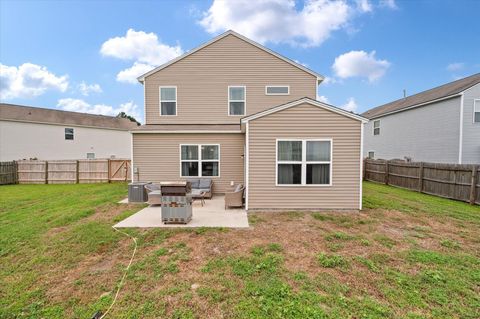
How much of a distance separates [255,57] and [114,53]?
483 inches

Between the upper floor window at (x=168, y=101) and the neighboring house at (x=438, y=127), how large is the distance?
15.8 m

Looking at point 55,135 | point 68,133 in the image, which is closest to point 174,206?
point 55,135

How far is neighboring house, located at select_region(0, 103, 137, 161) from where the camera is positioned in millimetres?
18562

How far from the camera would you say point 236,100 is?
36.7ft

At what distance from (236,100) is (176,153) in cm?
406

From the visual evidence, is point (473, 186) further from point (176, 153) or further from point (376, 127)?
point (376, 127)

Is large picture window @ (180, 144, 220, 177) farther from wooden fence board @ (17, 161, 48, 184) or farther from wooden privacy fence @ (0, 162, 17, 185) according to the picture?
wooden privacy fence @ (0, 162, 17, 185)

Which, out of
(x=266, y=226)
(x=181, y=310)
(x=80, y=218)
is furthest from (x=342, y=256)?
(x=80, y=218)

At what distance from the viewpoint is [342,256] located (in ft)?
14.2

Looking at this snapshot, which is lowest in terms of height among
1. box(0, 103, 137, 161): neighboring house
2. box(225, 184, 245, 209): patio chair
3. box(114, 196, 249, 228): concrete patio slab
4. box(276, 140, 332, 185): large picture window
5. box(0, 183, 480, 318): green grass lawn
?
box(0, 183, 480, 318): green grass lawn

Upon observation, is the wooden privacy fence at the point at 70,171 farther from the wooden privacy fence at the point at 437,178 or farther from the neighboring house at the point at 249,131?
the wooden privacy fence at the point at 437,178

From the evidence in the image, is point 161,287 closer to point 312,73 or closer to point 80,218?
point 80,218

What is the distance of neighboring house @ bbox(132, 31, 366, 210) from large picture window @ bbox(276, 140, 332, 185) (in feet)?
0.11

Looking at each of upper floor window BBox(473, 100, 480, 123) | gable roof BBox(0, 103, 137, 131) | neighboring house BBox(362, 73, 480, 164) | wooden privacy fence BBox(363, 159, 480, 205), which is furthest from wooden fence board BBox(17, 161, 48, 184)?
upper floor window BBox(473, 100, 480, 123)
